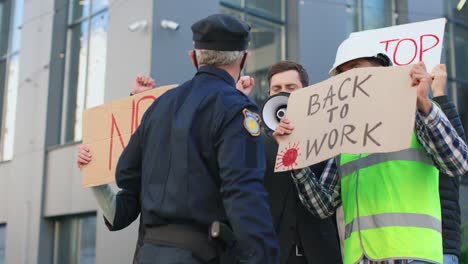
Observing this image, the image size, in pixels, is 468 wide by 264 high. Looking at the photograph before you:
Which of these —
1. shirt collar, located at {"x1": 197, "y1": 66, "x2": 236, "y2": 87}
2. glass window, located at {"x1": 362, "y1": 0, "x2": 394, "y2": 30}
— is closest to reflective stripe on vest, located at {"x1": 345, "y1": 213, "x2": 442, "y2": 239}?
shirt collar, located at {"x1": 197, "y1": 66, "x2": 236, "y2": 87}

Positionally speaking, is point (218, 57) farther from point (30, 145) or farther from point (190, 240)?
point (30, 145)

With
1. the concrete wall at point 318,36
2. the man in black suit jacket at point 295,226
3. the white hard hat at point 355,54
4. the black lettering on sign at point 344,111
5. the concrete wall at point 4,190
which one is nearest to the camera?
the black lettering on sign at point 344,111

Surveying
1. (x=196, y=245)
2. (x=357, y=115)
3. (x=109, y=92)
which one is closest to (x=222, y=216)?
(x=196, y=245)

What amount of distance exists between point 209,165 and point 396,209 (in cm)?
80

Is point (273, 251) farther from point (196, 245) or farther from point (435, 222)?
point (435, 222)

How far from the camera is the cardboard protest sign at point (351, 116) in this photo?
8.34 feet

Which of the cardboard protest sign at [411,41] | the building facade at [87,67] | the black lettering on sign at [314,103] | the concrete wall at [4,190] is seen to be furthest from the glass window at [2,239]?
the black lettering on sign at [314,103]

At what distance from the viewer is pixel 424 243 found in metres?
2.53

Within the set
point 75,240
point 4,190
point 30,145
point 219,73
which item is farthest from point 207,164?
point 4,190

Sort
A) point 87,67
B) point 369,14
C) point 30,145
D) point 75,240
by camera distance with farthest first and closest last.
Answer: point 369,14
point 30,145
point 87,67
point 75,240

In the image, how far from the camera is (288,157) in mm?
2889

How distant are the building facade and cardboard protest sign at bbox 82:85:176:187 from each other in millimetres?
5514

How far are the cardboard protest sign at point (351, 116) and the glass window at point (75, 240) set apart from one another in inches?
308

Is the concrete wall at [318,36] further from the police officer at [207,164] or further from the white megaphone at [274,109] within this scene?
the police officer at [207,164]
